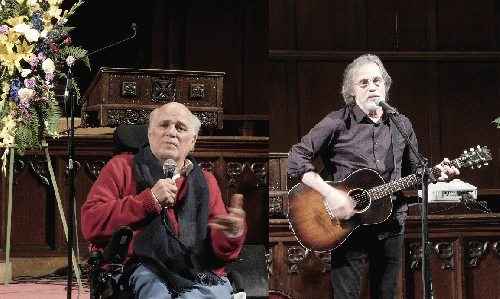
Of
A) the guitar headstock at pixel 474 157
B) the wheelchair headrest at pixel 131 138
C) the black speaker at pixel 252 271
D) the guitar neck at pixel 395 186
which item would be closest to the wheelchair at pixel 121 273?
the black speaker at pixel 252 271

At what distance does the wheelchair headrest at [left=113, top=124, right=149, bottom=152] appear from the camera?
95.2 inches

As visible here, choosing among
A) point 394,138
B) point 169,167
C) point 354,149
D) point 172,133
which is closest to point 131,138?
point 172,133

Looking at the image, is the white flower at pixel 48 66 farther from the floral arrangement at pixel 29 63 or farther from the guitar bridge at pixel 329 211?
the guitar bridge at pixel 329 211

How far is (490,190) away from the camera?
3.88 metres

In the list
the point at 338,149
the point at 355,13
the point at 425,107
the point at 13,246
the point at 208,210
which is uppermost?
the point at 355,13

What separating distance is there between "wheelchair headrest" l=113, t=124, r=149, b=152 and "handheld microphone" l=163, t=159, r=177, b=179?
0.94ft

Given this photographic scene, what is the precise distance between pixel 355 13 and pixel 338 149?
2052 mm

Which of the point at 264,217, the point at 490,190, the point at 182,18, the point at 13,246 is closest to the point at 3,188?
the point at 13,246

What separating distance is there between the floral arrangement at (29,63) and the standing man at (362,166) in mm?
1255

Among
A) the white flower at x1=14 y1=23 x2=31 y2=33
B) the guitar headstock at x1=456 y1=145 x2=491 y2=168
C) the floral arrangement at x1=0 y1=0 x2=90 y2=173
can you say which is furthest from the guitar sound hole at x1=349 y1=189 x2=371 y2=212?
the white flower at x1=14 y1=23 x2=31 y2=33

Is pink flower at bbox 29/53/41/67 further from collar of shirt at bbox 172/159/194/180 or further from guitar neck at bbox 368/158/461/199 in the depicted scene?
guitar neck at bbox 368/158/461/199

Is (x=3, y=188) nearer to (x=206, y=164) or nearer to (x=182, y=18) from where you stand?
(x=206, y=164)

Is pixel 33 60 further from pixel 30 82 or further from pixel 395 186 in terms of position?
pixel 395 186

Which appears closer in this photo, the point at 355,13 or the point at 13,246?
the point at 13,246
